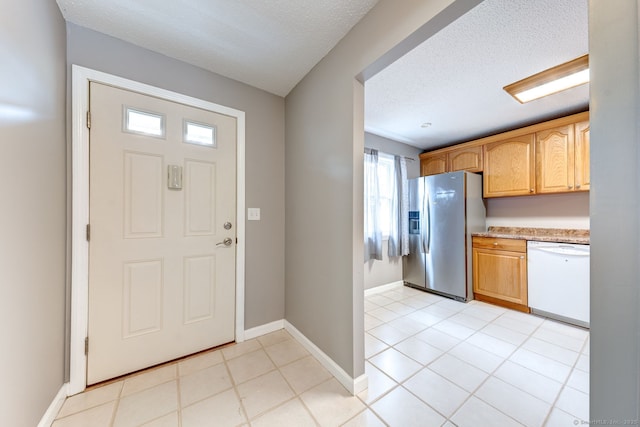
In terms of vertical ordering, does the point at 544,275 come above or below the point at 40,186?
below

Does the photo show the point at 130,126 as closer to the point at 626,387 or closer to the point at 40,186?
the point at 40,186

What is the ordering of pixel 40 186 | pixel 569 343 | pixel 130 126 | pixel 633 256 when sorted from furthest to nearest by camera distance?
pixel 569 343, pixel 130 126, pixel 40 186, pixel 633 256

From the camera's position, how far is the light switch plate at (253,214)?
7.05ft

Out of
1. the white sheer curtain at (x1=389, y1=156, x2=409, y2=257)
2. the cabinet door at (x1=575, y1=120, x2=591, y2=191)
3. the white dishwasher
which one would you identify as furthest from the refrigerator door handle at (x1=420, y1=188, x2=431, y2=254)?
the cabinet door at (x1=575, y1=120, x2=591, y2=191)

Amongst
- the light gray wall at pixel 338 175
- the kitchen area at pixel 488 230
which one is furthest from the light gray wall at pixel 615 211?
the kitchen area at pixel 488 230

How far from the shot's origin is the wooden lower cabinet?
107 inches

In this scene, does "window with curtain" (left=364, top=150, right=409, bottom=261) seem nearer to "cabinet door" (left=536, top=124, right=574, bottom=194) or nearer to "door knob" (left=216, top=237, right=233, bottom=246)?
"cabinet door" (left=536, top=124, right=574, bottom=194)

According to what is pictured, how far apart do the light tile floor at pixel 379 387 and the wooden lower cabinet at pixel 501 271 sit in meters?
0.55

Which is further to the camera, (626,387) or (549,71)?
(549,71)

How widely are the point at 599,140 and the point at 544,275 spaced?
2.68 m

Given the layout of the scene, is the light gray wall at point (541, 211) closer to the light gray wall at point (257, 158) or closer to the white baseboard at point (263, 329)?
the light gray wall at point (257, 158)

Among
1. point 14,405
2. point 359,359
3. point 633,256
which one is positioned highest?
point 633,256

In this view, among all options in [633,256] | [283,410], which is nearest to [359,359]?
[283,410]

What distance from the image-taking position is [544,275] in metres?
2.54
